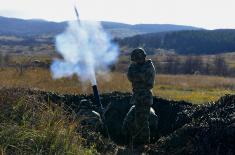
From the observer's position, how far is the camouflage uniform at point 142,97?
1372 cm

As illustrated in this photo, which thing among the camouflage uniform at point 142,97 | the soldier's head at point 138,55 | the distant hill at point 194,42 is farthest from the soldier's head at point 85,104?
the distant hill at point 194,42

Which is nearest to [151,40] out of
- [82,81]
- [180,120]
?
[82,81]

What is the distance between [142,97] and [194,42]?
14294 centimetres

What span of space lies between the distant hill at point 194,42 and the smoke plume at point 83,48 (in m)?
103

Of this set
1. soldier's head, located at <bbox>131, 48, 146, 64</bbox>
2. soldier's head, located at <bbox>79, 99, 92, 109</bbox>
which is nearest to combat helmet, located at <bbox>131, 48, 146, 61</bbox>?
soldier's head, located at <bbox>131, 48, 146, 64</bbox>

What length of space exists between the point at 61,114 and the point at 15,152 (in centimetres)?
161

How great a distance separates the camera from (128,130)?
14.3 m

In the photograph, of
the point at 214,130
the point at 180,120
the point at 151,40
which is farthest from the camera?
the point at 151,40

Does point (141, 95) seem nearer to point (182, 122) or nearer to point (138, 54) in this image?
point (138, 54)

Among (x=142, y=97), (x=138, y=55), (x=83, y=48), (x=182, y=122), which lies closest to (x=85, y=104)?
(x=83, y=48)

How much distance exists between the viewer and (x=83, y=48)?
16.8m

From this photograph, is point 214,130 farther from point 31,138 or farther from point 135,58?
point 31,138

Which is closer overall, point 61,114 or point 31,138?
point 31,138

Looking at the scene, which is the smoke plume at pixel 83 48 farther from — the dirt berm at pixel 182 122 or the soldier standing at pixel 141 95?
the soldier standing at pixel 141 95
